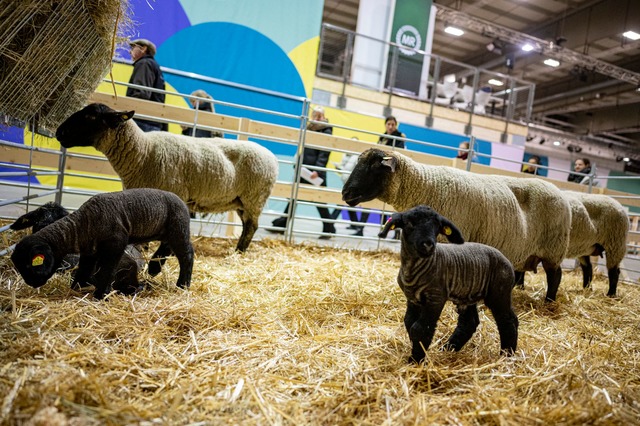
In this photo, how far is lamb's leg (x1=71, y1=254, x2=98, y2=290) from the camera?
8.79 ft

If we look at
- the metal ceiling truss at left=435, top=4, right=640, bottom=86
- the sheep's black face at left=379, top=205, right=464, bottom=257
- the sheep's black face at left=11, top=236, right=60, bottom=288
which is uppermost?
the metal ceiling truss at left=435, top=4, right=640, bottom=86

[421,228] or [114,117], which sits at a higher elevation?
[114,117]

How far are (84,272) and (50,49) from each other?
1428 mm

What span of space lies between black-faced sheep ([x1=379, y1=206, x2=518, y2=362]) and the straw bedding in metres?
0.14

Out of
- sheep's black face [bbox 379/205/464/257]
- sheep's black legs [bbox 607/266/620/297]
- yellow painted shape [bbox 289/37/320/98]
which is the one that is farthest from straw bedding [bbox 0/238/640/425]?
yellow painted shape [bbox 289/37/320/98]

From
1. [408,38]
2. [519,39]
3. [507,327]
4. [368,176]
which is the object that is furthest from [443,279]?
[519,39]

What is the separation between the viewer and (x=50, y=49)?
2529 mm

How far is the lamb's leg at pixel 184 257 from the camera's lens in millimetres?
3018

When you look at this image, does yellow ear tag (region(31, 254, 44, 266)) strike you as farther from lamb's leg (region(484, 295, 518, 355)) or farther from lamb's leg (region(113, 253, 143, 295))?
lamb's leg (region(484, 295, 518, 355))

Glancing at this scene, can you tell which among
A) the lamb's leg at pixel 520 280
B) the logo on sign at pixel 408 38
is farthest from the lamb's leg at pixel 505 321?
the logo on sign at pixel 408 38

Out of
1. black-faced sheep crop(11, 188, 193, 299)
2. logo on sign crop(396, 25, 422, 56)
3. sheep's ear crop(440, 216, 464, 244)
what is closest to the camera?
sheep's ear crop(440, 216, 464, 244)

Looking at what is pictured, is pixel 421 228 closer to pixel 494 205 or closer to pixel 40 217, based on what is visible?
pixel 494 205

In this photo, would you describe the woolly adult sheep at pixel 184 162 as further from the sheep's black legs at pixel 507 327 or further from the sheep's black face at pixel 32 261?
the sheep's black legs at pixel 507 327

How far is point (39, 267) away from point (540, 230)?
4254mm
